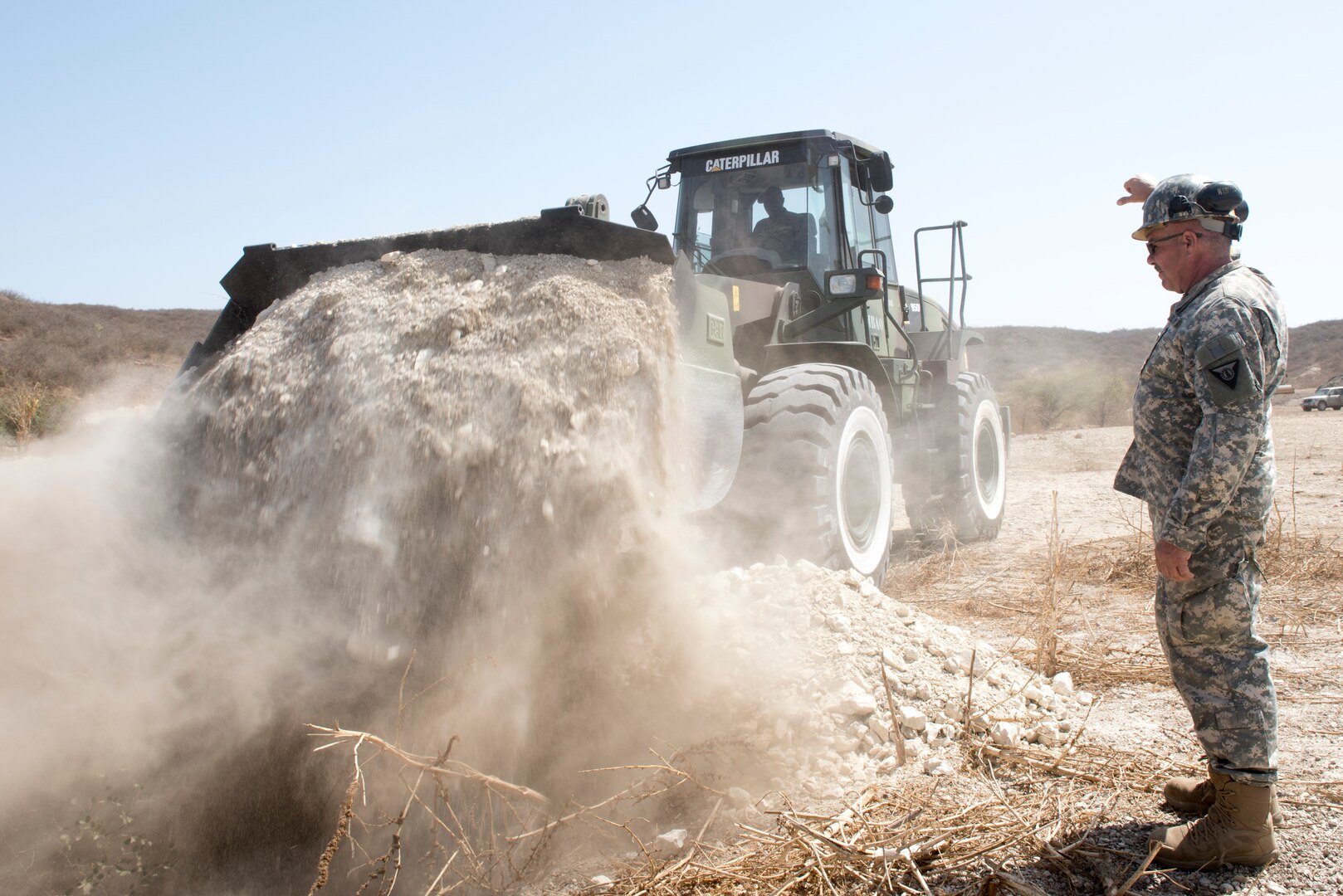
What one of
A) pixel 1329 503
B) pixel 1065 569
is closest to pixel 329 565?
pixel 1065 569

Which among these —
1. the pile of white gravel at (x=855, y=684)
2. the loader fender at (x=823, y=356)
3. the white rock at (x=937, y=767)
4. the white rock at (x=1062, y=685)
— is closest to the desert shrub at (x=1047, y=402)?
the loader fender at (x=823, y=356)

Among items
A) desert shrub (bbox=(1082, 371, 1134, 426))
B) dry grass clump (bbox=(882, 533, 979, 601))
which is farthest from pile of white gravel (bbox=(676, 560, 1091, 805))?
desert shrub (bbox=(1082, 371, 1134, 426))

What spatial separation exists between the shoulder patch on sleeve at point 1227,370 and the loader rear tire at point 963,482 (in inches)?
193

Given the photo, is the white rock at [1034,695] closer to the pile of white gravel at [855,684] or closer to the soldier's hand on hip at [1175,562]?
the pile of white gravel at [855,684]

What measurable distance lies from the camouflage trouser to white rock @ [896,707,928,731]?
36.2 inches

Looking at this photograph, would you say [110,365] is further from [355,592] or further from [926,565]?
[355,592]

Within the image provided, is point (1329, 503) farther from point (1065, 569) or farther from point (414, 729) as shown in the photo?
point (414, 729)

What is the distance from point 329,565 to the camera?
303cm

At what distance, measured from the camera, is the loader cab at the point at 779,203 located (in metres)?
6.36

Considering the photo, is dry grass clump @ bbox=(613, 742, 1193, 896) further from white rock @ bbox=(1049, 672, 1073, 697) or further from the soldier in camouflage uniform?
white rock @ bbox=(1049, 672, 1073, 697)

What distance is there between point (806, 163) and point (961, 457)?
261 cm

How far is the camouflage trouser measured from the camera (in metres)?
2.44

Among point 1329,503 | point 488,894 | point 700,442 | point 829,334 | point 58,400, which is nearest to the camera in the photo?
point 488,894

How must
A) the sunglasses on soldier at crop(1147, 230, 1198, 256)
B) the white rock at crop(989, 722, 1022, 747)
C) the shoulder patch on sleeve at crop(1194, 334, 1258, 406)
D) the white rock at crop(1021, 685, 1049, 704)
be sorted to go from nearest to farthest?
1. the shoulder patch on sleeve at crop(1194, 334, 1258, 406)
2. the sunglasses on soldier at crop(1147, 230, 1198, 256)
3. the white rock at crop(989, 722, 1022, 747)
4. the white rock at crop(1021, 685, 1049, 704)
